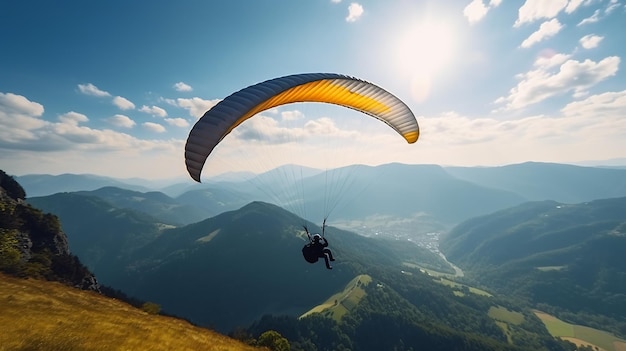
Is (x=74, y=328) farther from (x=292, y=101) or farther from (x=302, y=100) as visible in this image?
(x=302, y=100)

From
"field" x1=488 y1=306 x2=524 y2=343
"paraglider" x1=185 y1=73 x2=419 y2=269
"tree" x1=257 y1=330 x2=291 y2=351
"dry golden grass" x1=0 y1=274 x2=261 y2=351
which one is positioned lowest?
"field" x1=488 y1=306 x2=524 y2=343

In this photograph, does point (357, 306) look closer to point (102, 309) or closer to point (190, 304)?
point (190, 304)

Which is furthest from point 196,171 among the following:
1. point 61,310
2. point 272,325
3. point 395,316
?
point 395,316

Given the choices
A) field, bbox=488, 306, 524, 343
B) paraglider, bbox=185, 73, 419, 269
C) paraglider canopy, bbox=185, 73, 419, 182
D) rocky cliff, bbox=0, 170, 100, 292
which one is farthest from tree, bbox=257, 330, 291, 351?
field, bbox=488, 306, 524, 343

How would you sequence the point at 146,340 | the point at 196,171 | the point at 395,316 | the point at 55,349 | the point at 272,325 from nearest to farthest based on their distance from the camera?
1. the point at 196,171
2. the point at 55,349
3. the point at 146,340
4. the point at 272,325
5. the point at 395,316

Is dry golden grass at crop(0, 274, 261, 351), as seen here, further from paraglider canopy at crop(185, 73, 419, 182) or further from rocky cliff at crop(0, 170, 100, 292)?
rocky cliff at crop(0, 170, 100, 292)

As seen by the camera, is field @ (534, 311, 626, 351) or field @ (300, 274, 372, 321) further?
field @ (534, 311, 626, 351)

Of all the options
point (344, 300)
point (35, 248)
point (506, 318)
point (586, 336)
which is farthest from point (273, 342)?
point (586, 336)

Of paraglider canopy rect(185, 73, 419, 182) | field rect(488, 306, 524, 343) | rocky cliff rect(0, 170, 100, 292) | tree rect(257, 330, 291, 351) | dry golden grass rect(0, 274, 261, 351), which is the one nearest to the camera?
paraglider canopy rect(185, 73, 419, 182)
